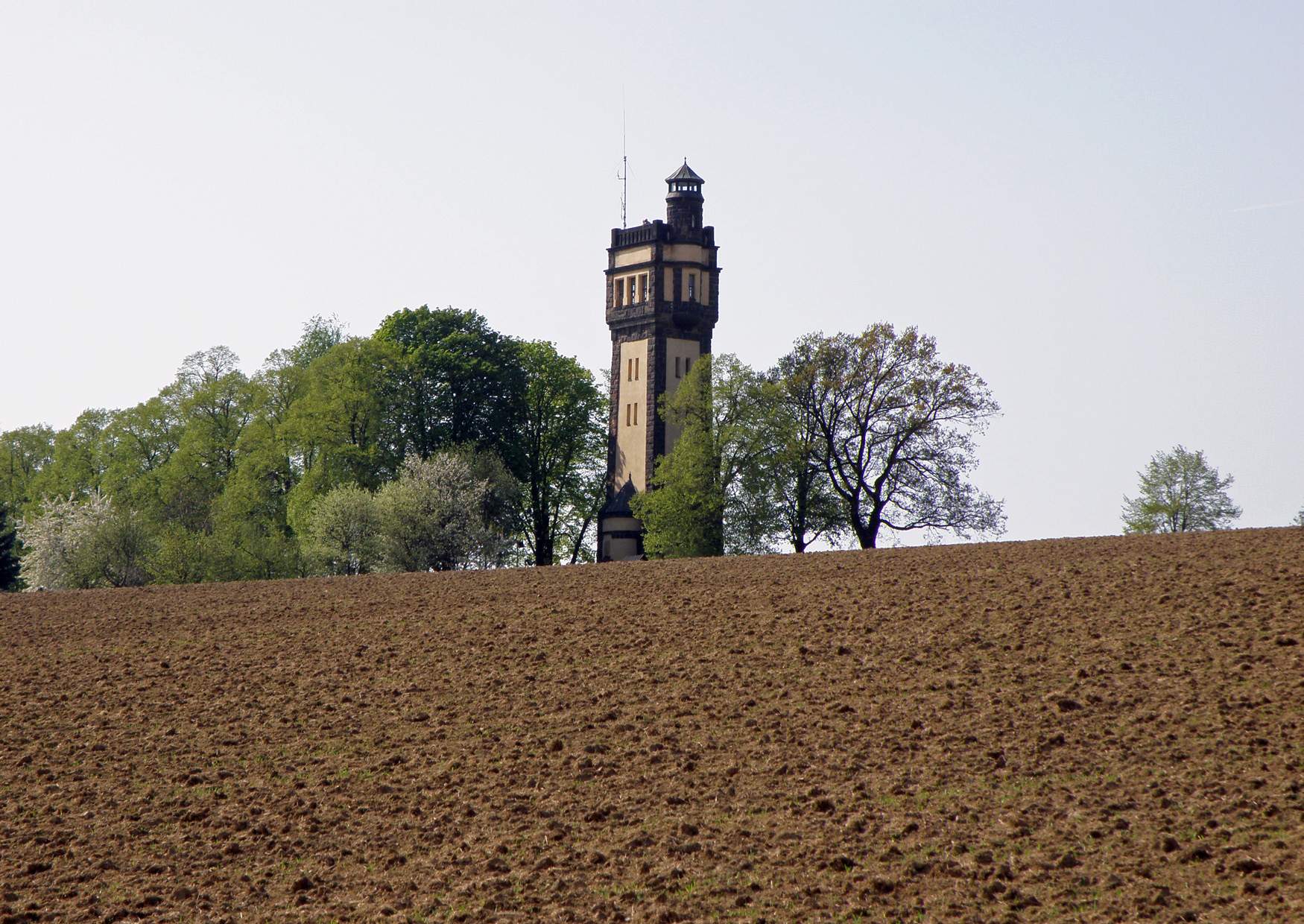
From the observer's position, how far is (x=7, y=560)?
6431 cm

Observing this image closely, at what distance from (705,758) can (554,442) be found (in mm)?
57216

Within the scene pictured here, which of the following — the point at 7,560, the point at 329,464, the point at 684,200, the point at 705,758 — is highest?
the point at 684,200

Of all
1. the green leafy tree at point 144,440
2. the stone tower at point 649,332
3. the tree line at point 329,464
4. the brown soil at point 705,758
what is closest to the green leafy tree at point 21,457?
the tree line at point 329,464

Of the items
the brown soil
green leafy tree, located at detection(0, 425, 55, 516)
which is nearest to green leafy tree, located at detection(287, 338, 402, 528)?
green leafy tree, located at detection(0, 425, 55, 516)

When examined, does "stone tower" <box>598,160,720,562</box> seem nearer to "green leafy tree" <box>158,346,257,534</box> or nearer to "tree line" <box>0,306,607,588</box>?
"tree line" <box>0,306,607,588</box>

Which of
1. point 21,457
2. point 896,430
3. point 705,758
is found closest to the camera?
point 705,758

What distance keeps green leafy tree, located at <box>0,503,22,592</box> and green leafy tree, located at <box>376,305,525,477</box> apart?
56.2ft

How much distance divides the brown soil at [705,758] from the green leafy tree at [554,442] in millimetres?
45040

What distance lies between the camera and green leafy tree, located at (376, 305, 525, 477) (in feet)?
236

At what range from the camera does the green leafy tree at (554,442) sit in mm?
76375

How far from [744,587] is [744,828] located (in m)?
14.9

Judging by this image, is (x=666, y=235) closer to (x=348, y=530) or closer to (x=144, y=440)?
(x=348, y=530)

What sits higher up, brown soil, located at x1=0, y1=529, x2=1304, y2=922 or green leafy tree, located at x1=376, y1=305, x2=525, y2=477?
green leafy tree, located at x1=376, y1=305, x2=525, y2=477

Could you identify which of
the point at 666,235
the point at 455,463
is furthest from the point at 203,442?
the point at 666,235
